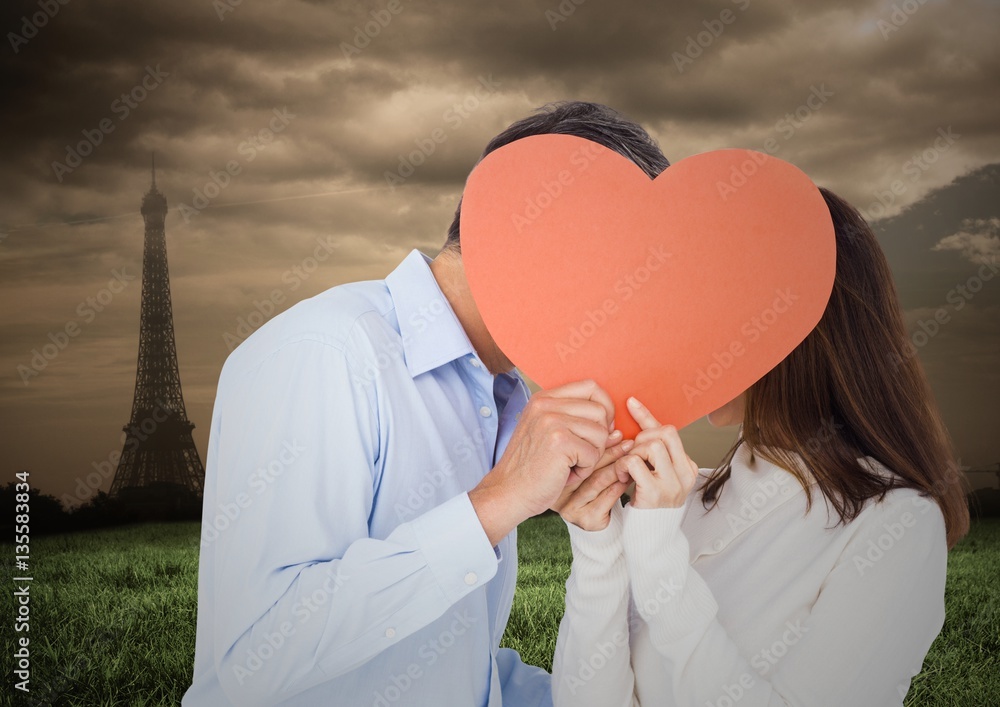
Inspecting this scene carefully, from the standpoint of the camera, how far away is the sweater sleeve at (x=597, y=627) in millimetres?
1442

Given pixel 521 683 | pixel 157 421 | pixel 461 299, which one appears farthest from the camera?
pixel 157 421

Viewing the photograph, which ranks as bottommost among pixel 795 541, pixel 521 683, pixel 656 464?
pixel 521 683

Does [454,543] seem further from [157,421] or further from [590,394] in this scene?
[157,421]

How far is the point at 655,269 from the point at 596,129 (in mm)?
396

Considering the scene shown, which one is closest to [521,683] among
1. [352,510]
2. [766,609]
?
[766,609]

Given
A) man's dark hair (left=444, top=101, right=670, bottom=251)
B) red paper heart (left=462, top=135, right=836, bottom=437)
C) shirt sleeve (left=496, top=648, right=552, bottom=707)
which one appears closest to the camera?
red paper heart (left=462, top=135, right=836, bottom=437)

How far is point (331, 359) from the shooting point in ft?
4.72

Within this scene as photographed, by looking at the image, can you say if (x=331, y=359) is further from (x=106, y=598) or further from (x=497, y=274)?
(x=106, y=598)

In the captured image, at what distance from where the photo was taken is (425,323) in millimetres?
1632

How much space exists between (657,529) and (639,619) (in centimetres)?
35

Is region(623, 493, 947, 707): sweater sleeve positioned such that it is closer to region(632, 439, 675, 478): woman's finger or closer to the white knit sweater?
the white knit sweater

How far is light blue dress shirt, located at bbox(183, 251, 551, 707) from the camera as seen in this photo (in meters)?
1.27

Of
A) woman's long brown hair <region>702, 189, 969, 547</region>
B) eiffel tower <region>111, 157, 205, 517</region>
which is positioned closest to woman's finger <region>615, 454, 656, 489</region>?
woman's long brown hair <region>702, 189, 969, 547</region>

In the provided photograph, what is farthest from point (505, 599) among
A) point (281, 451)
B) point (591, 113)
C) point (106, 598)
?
point (106, 598)
